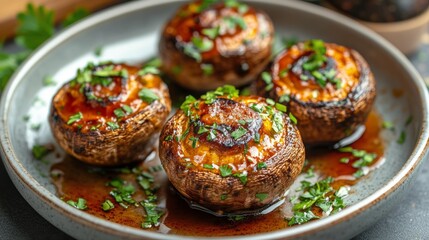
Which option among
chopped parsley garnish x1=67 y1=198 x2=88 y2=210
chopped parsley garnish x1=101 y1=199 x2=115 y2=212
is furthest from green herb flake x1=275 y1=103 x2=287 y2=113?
chopped parsley garnish x1=67 y1=198 x2=88 y2=210

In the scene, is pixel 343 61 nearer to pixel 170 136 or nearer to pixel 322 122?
pixel 322 122

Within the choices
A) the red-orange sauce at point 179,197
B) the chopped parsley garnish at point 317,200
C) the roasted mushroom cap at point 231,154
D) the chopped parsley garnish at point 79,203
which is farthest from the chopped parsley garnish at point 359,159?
the chopped parsley garnish at point 79,203

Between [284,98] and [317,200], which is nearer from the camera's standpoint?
[317,200]

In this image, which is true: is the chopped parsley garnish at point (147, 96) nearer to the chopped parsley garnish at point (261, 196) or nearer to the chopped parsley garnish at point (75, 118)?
the chopped parsley garnish at point (75, 118)

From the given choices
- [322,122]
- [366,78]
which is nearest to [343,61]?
[366,78]

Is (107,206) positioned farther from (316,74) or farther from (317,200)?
(316,74)

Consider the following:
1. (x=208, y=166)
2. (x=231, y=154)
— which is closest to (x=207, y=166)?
(x=208, y=166)
